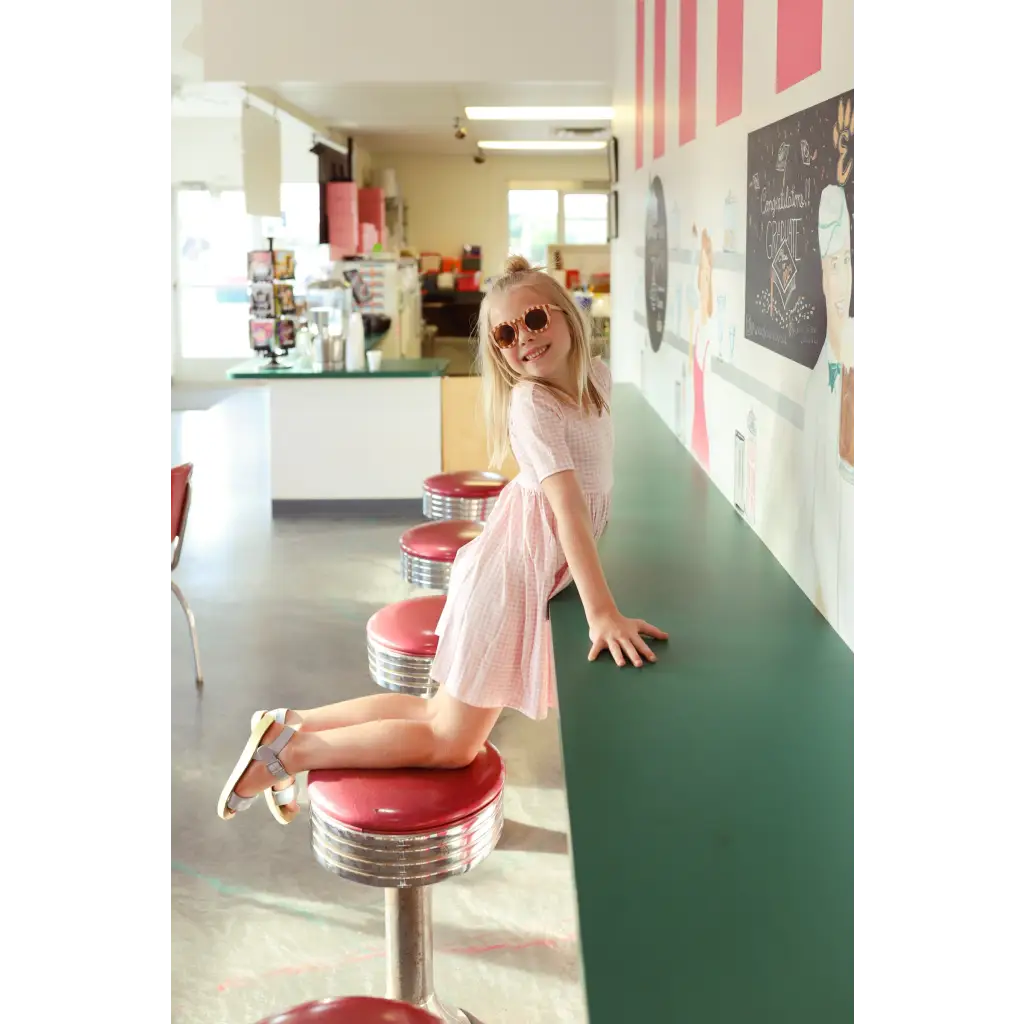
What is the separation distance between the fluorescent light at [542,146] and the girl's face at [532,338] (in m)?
9.54

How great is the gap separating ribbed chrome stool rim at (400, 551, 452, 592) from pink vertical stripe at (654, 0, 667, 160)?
6.44 feet

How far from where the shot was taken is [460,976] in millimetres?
2301

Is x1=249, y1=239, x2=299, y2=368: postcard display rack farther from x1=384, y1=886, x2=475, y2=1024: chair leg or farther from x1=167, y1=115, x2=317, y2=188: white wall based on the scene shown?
x1=167, y1=115, x2=317, y2=188: white wall

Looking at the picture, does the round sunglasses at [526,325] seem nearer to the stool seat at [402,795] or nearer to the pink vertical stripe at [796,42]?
the pink vertical stripe at [796,42]

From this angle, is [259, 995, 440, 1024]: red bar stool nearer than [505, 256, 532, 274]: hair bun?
Yes

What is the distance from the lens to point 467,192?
14.8 m

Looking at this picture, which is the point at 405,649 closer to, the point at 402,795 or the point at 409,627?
the point at 409,627

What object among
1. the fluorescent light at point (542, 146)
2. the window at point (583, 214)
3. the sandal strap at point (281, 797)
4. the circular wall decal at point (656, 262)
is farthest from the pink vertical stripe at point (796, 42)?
the window at point (583, 214)

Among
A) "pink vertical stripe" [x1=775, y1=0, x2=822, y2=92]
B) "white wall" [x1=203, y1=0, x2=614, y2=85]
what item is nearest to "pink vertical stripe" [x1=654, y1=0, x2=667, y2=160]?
"white wall" [x1=203, y1=0, x2=614, y2=85]

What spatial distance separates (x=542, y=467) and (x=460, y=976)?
109 cm

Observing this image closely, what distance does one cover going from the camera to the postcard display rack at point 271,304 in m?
6.89

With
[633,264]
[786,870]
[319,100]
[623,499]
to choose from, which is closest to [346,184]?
[319,100]

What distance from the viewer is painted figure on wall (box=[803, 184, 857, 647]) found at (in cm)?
171
